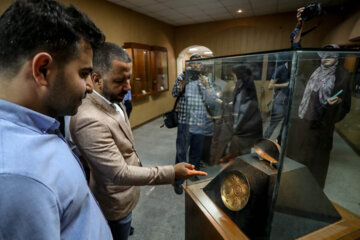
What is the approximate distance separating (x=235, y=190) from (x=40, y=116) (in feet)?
2.84

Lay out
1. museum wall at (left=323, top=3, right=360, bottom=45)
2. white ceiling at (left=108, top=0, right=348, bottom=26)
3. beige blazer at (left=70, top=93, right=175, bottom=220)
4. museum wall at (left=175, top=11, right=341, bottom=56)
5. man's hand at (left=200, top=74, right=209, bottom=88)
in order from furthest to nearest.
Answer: museum wall at (left=175, top=11, right=341, bottom=56) < white ceiling at (left=108, top=0, right=348, bottom=26) < museum wall at (left=323, top=3, right=360, bottom=45) < man's hand at (left=200, top=74, right=209, bottom=88) < beige blazer at (left=70, top=93, right=175, bottom=220)

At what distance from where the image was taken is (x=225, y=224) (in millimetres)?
912

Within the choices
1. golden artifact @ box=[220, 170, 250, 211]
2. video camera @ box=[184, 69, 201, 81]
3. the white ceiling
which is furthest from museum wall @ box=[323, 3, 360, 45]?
golden artifact @ box=[220, 170, 250, 211]

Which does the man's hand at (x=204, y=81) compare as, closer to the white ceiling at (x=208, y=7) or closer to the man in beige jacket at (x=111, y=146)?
the man in beige jacket at (x=111, y=146)

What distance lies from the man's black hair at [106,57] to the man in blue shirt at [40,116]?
0.39 metres

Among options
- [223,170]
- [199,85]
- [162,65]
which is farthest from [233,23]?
[223,170]

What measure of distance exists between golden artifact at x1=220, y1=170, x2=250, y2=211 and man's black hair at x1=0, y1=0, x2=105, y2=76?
86 centimetres

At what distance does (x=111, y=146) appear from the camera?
0.87 metres

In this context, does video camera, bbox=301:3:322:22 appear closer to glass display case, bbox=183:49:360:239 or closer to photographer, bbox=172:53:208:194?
glass display case, bbox=183:49:360:239

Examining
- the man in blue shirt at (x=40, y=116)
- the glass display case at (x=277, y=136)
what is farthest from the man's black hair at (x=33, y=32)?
the glass display case at (x=277, y=136)

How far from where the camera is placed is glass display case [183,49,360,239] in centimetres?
71

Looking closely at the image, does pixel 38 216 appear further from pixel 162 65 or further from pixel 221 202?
pixel 162 65

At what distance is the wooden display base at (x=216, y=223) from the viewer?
0.84m

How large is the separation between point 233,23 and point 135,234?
618 centimetres
